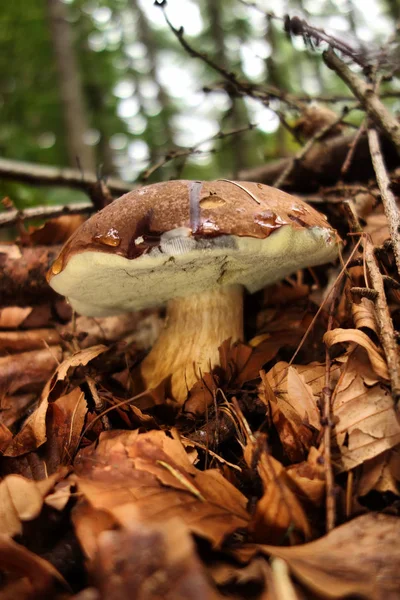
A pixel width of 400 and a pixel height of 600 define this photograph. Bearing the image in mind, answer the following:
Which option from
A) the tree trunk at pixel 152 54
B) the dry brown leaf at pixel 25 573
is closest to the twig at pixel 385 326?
the dry brown leaf at pixel 25 573

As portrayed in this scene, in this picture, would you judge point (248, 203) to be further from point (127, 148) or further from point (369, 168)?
point (127, 148)

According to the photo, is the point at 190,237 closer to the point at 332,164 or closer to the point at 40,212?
the point at 40,212

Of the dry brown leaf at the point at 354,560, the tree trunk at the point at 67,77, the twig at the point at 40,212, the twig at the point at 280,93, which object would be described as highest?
the tree trunk at the point at 67,77

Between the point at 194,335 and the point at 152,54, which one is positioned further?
the point at 152,54

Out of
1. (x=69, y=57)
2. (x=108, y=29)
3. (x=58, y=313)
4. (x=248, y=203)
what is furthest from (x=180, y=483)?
(x=108, y=29)

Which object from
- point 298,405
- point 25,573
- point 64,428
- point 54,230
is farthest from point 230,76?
point 25,573

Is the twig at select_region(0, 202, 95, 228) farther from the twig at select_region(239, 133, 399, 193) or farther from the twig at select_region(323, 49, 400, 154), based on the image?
the twig at select_region(323, 49, 400, 154)

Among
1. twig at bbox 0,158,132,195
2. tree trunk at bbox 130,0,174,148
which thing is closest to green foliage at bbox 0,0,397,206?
tree trunk at bbox 130,0,174,148

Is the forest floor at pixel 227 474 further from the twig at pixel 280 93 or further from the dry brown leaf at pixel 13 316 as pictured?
the twig at pixel 280 93
